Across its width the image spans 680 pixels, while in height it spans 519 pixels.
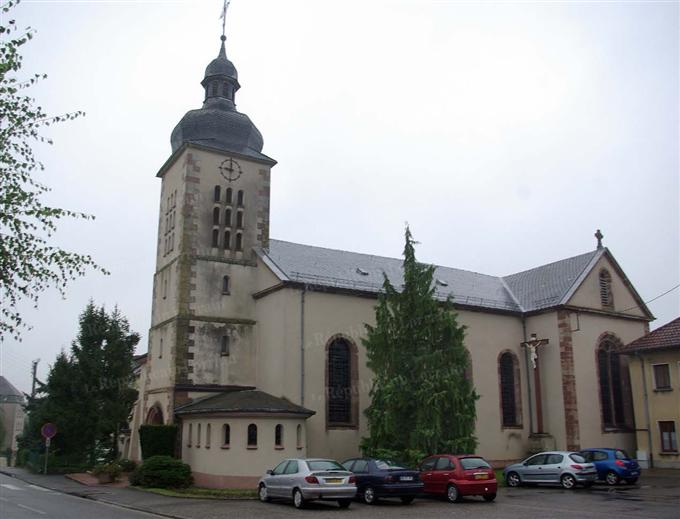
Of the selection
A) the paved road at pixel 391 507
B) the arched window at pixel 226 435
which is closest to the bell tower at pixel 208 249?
the arched window at pixel 226 435

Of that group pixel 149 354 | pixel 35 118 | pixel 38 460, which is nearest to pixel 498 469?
pixel 149 354

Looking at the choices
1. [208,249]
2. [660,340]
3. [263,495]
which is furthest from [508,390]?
[263,495]

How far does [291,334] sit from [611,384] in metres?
18.4

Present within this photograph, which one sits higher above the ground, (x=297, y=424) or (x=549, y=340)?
(x=549, y=340)

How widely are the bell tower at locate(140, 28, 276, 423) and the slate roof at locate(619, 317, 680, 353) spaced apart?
19913 mm

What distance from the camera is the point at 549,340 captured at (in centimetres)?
3544

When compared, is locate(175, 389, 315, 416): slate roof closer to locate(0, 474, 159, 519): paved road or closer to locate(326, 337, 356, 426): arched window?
locate(326, 337, 356, 426): arched window

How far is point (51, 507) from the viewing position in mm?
19516

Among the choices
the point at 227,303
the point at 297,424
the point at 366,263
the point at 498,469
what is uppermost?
the point at 366,263

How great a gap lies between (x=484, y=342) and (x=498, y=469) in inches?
253

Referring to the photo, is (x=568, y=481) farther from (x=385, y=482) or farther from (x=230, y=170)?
(x=230, y=170)

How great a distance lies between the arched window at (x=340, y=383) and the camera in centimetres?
2989

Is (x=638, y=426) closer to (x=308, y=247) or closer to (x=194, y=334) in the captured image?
(x=308, y=247)

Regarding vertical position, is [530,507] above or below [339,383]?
below
